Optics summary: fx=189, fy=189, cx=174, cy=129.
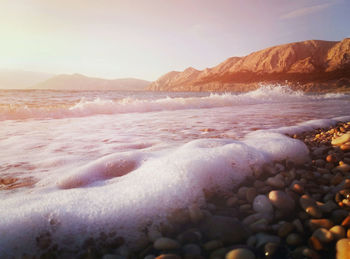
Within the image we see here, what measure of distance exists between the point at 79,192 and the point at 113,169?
43 cm

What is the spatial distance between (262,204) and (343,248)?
15.8 inches

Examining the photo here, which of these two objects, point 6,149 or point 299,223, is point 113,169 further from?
point 6,149

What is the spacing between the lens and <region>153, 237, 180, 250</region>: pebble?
90 centimetres

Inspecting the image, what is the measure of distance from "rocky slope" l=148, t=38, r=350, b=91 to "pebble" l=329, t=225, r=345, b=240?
169 feet

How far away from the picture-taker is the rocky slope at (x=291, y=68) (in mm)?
48375

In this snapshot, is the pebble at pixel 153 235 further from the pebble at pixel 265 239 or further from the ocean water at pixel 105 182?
the pebble at pixel 265 239

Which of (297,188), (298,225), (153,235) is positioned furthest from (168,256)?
(297,188)

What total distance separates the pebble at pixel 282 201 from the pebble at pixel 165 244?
0.66 m

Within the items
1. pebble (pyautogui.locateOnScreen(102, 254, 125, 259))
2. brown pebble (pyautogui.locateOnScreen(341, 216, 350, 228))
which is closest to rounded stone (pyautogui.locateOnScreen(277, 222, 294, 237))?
brown pebble (pyautogui.locateOnScreen(341, 216, 350, 228))

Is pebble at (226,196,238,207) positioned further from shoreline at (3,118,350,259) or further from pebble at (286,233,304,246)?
pebble at (286,233,304,246)

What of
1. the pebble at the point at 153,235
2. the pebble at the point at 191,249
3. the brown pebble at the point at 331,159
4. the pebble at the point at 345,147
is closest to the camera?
the pebble at the point at 191,249

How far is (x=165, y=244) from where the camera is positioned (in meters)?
0.91

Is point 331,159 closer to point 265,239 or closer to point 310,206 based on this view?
point 310,206

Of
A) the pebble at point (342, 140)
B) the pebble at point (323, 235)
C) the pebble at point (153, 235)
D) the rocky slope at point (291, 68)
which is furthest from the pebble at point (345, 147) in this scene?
the rocky slope at point (291, 68)
